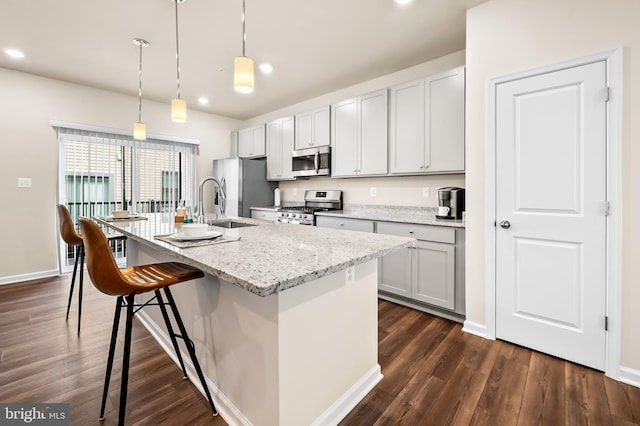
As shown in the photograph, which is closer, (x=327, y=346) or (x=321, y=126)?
(x=327, y=346)

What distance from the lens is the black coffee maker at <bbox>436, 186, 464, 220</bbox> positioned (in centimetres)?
293

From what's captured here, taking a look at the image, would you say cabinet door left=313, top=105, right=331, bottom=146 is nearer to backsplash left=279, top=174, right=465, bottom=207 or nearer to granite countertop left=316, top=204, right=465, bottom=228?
backsplash left=279, top=174, right=465, bottom=207

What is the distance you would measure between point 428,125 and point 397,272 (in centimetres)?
154

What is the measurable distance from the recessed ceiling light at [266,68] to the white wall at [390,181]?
3.74 ft

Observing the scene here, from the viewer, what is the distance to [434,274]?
277 cm

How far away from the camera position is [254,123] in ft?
19.2

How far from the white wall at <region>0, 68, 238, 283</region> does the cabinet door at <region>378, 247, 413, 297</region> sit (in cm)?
436

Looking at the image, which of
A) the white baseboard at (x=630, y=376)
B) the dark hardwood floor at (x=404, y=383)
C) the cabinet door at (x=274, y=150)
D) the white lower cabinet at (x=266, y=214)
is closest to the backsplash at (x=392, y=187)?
the cabinet door at (x=274, y=150)

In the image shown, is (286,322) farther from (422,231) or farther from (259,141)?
(259,141)

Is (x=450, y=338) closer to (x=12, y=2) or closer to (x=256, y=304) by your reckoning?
(x=256, y=304)

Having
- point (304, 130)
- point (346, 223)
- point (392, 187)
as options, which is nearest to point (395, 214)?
point (392, 187)

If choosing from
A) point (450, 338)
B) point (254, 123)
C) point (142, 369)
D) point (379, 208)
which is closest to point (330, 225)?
point (379, 208)

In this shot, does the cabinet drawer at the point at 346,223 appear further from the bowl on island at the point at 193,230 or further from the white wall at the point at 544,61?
the bowl on island at the point at 193,230

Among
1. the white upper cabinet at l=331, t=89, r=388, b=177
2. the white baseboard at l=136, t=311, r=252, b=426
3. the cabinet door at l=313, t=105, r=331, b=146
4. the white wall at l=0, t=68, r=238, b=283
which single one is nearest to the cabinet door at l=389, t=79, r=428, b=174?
the white upper cabinet at l=331, t=89, r=388, b=177
